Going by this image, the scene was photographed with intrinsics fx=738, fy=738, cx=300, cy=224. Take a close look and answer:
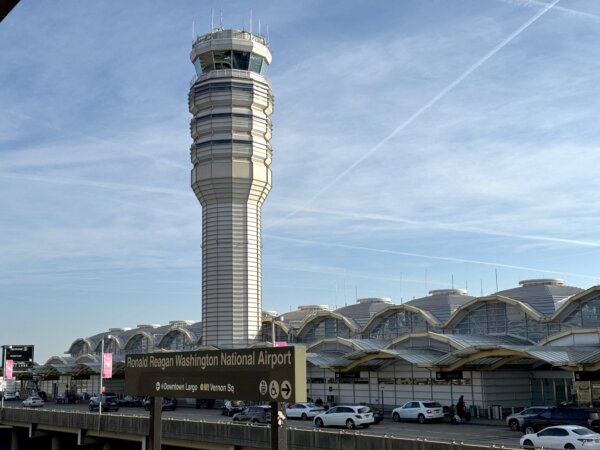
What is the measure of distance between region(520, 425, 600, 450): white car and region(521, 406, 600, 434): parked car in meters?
6.01

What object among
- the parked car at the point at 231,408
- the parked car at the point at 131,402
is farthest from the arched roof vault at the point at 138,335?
the parked car at the point at 231,408

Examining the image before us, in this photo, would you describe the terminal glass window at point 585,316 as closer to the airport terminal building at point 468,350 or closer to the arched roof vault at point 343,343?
the airport terminal building at point 468,350

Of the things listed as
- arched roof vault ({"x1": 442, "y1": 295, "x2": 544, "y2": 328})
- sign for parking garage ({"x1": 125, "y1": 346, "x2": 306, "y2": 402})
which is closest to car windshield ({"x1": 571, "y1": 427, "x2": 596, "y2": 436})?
sign for parking garage ({"x1": 125, "y1": 346, "x2": 306, "y2": 402})

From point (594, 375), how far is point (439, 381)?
533 inches

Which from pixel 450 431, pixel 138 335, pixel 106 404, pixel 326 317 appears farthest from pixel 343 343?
pixel 138 335

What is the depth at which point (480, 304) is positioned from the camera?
7194cm

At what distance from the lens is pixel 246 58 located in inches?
4183

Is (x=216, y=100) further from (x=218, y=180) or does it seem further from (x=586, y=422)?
(x=586, y=422)

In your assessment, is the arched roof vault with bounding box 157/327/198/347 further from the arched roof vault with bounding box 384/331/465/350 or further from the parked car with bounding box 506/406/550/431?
the parked car with bounding box 506/406/550/431

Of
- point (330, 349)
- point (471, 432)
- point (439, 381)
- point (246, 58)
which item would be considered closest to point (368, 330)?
point (330, 349)

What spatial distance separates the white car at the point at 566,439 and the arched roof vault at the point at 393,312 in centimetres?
3775

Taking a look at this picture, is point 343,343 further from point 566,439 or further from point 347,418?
point 566,439

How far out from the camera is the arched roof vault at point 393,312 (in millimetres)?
76938

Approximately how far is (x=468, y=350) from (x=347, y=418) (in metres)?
12.0
